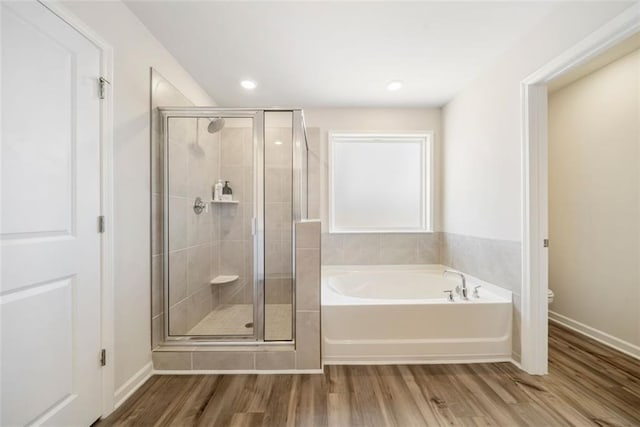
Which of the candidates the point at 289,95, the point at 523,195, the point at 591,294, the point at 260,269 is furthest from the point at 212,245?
the point at 591,294

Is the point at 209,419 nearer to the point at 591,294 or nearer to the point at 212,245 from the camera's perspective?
the point at 212,245

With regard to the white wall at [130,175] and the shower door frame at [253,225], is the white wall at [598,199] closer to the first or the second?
the shower door frame at [253,225]

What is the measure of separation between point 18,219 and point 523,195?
273 cm

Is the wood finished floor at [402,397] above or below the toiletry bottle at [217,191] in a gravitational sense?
below

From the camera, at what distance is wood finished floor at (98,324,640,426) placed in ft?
4.55

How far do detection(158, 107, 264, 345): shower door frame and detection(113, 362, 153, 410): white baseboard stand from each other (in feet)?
0.63

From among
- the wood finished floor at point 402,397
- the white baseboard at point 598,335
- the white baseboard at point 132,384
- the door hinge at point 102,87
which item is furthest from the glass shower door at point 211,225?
the white baseboard at point 598,335

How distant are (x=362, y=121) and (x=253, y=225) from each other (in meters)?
1.91

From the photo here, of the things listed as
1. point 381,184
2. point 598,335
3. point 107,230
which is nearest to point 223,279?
point 107,230

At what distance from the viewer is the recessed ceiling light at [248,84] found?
96.4 inches

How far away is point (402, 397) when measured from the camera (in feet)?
5.11

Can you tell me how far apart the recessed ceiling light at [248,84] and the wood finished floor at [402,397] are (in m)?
2.46

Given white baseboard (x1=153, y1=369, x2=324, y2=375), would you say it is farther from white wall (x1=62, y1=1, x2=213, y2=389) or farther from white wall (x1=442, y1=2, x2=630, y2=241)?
white wall (x1=442, y1=2, x2=630, y2=241)

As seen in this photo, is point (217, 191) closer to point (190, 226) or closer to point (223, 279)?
point (190, 226)
